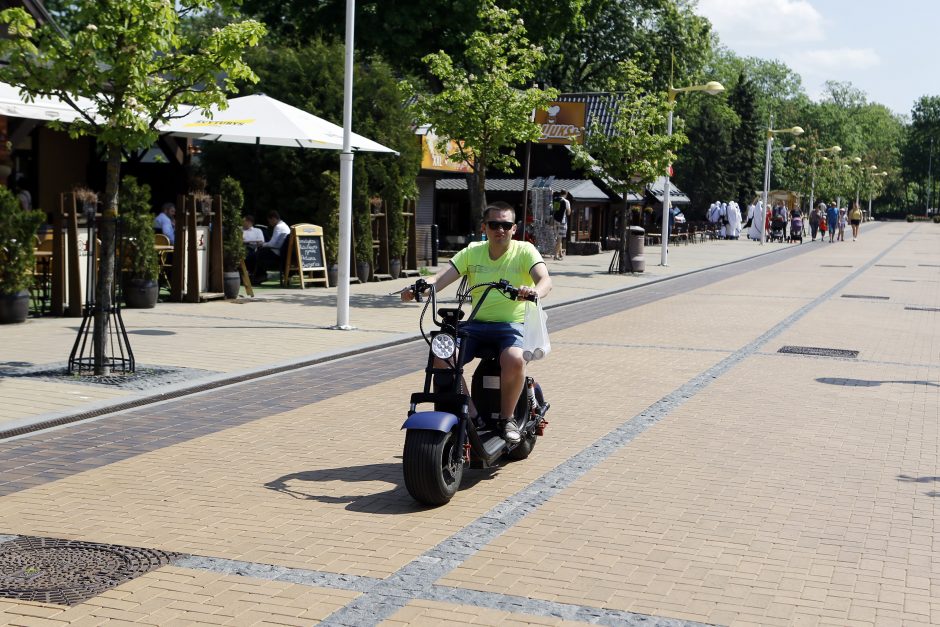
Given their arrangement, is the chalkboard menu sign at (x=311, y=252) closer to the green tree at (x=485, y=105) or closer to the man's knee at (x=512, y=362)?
the green tree at (x=485, y=105)

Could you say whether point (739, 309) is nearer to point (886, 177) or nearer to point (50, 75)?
point (50, 75)

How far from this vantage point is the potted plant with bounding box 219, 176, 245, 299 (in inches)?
683

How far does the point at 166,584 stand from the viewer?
4938 millimetres

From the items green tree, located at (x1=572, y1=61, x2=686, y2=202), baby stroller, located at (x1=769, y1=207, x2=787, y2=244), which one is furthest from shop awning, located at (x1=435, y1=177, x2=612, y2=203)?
baby stroller, located at (x1=769, y1=207, x2=787, y2=244)

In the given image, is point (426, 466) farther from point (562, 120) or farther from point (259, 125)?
point (562, 120)

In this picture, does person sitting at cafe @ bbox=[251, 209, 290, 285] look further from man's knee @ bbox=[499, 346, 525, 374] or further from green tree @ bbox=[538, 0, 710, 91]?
green tree @ bbox=[538, 0, 710, 91]

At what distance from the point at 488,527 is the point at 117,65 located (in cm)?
603

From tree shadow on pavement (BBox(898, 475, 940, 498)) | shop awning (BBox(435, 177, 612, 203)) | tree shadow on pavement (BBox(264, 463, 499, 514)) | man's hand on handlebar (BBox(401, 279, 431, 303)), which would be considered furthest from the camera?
shop awning (BBox(435, 177, 612, 203))

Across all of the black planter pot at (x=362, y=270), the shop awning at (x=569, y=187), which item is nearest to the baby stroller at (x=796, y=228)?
the shop awning at (x=569, y=187)

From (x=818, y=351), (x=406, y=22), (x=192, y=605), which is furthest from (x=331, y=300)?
(x=192, y=605)

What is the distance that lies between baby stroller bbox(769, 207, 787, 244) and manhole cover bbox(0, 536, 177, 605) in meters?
51.4

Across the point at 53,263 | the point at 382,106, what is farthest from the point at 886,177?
the point at 53,263

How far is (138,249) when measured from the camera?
50.9 ft

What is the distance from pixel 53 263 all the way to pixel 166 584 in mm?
10699
